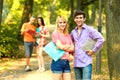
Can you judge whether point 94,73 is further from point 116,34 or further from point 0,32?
point 0,32

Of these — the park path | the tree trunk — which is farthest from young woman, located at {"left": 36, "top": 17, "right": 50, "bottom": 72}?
the tree trunk

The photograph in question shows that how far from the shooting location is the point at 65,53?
275 inches

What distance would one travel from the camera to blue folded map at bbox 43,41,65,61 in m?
6.95

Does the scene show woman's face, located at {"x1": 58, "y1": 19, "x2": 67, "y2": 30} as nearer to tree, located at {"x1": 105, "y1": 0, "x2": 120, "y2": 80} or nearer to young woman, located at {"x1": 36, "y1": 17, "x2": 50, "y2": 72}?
tree, located at {"x1": 105, "y1": 0, "x2": 120, "y2": 80}

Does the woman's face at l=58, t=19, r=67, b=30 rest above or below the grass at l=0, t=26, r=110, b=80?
above

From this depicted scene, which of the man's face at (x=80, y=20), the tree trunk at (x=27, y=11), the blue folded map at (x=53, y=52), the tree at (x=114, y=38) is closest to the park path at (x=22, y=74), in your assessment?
the tree at (x=114, y=38)

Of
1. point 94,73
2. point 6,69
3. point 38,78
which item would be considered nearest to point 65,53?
point 38,78

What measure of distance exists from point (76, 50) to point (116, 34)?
2.82 metres

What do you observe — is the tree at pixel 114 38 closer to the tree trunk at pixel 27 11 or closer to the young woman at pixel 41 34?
the young woman at pixel 41 34

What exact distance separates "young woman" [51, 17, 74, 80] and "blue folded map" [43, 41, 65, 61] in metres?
0.06

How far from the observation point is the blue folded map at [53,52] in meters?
6.95

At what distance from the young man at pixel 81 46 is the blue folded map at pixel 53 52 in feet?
0.98

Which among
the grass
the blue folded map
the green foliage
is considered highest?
the blue folded map

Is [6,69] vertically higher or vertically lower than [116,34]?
lower
